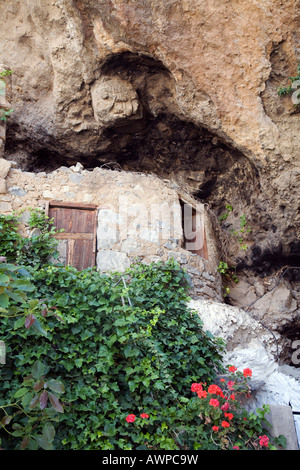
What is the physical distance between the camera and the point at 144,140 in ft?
21.1

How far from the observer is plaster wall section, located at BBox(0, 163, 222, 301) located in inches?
187

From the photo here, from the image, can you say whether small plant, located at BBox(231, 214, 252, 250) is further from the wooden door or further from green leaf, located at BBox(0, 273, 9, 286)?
green leaf, located at BBox(0, 273, 9, 286)

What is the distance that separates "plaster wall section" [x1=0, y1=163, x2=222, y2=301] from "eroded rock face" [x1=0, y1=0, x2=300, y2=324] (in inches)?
43.3

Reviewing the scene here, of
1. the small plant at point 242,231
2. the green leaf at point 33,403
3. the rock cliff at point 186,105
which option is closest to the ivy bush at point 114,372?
the green leaf at point 33,403

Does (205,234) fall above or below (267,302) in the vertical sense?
above

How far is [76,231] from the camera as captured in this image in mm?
4879

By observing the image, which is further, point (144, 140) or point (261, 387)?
point (144, 140)

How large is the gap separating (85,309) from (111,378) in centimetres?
62

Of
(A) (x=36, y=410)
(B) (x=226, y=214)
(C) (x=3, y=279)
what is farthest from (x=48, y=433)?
(B) (x=226, y=214)

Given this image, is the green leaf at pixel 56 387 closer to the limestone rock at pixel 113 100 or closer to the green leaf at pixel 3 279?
the green leaf at pixel 3 279
